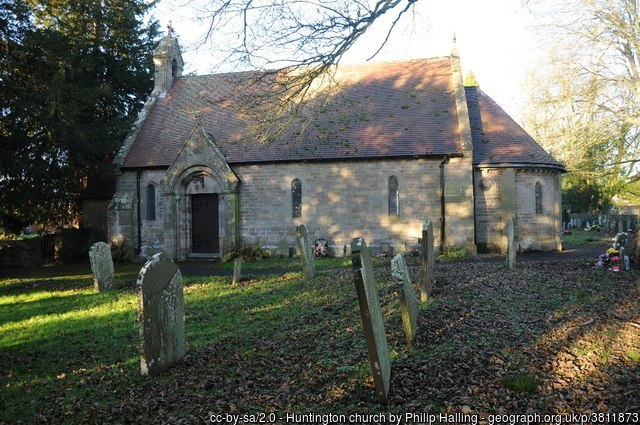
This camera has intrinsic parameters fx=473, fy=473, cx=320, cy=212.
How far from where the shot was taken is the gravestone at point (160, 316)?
20.0ft

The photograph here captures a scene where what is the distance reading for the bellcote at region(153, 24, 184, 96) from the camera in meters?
24.4

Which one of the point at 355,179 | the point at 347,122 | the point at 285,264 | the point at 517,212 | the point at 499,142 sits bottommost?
the point at 285,264

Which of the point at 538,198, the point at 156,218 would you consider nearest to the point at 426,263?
the point at 538,198

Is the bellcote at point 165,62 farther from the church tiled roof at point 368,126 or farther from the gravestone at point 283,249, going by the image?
the gravestone at point 283,249

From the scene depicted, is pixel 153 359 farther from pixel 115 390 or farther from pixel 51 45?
pixel 51 45

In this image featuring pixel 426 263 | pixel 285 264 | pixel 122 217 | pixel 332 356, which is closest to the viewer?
pixel 332 356

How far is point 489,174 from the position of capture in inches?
765

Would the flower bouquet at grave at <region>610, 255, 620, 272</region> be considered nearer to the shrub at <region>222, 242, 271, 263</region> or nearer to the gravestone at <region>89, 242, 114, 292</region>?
the shrub at <region>222, 242, 271, 263</region>

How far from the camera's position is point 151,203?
21594mm

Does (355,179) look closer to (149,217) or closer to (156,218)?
(156,218)

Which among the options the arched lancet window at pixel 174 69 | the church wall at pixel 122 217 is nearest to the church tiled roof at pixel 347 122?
the arched lancet window at pixel 174 69

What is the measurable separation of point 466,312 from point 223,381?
4029 millimetres

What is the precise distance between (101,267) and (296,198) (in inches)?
366

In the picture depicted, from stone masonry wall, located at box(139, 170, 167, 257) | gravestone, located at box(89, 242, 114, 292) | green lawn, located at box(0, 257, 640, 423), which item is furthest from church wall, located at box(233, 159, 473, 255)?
green lawn, located at box(0, 257, 640, 423)
